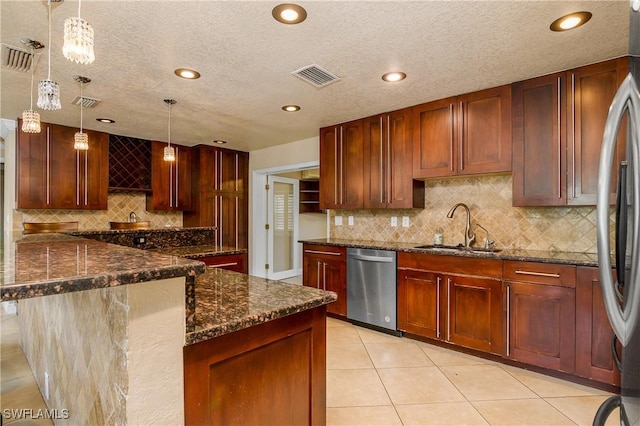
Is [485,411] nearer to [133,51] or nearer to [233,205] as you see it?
[133,51]

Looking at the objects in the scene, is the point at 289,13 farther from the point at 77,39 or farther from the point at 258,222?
the point at 258,222

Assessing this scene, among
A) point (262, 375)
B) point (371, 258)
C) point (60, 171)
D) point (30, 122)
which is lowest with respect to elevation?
point (262, 375)

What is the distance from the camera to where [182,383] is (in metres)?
0.91

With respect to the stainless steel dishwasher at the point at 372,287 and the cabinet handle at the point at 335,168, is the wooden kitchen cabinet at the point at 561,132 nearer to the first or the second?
the stainless steel dishwasher at the point at 372,287

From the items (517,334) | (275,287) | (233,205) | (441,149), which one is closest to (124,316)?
(275,287)

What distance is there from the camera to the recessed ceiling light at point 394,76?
2.59m

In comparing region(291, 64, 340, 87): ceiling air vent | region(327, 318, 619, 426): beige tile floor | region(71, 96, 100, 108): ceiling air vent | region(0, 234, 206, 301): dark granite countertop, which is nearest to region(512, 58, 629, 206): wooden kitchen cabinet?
region(327, 318, 619, 426): beige tile floor

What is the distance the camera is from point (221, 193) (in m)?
5.56

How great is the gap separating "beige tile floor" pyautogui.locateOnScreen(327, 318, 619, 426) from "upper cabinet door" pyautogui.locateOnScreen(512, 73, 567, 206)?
4.62ft

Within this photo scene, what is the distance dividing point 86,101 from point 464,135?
3762mm

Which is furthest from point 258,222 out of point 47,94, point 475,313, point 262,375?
point 262,375

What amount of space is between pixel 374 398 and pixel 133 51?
9.60ft

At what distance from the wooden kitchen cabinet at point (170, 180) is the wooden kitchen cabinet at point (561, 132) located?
479cm

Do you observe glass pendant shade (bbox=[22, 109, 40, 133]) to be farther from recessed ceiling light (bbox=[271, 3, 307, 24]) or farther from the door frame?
the door frame
